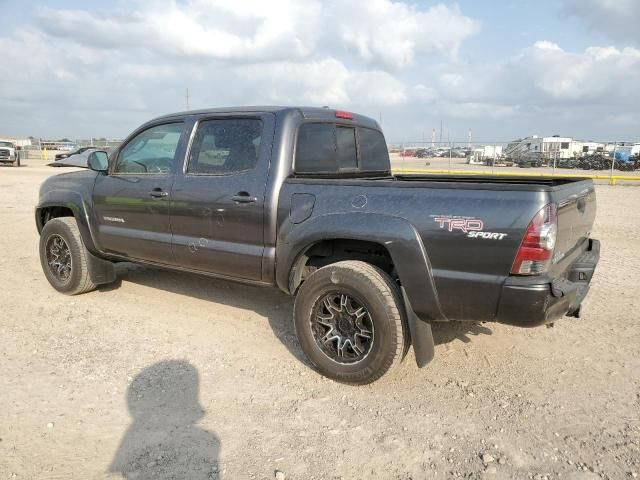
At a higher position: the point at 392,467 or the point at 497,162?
the point at 497,162

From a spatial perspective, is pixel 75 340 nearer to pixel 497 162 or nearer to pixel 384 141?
pixel 384 141

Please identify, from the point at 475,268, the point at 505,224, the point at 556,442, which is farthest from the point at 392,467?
the point at 505,224

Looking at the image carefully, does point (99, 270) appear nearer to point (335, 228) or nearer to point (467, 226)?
point (335, 228)

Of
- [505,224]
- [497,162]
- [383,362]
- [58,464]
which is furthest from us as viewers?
[497,162]

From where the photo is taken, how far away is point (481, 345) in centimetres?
410

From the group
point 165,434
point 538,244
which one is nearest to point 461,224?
point 538,244

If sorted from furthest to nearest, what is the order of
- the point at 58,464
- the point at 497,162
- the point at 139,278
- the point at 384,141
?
1. the point at 497,162
2. the point at 139,278
3. the point at 384,141
4. the point at 58,464

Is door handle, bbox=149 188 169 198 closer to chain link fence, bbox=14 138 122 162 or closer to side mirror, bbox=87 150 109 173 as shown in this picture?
side mirror, bbox=87 150 109 173

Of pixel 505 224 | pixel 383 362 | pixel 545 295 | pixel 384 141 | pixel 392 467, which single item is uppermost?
pixel 384 141

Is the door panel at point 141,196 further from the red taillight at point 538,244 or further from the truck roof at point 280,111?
the red taillight at point 538,244

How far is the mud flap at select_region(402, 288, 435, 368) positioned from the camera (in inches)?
127

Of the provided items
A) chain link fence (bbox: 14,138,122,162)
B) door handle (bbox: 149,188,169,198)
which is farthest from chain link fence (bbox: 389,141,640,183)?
chain link fence (bbox: 14,138,122,162)

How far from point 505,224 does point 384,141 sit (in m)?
2.60

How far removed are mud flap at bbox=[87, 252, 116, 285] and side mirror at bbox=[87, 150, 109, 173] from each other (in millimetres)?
942
